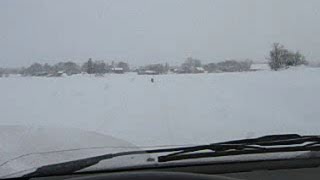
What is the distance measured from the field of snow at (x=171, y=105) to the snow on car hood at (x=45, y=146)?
35 millimetres

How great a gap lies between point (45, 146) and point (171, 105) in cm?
68

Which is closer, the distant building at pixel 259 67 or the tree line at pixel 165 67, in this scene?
the tree line at pixel 165 67

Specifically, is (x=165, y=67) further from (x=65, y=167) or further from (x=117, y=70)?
(x=65, y=167)

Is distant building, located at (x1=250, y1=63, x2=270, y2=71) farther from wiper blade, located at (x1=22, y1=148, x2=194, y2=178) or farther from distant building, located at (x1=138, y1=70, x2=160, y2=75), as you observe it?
wiper blade, located at (x1=22, y1=148, x2=194, y2=178)

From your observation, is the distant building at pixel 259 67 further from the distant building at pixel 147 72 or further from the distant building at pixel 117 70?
the distant building at pixel 117 70

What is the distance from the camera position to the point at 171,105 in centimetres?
303

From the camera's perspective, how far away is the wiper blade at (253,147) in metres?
2.85

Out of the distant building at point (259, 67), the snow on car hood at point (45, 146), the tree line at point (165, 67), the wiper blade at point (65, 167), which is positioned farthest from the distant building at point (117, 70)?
the distant building at point (259, 67)

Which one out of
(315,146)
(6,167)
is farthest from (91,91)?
(315,146)

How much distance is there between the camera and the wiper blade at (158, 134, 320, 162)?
2.85 meters

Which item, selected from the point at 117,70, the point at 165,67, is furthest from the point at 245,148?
the point at 117,70

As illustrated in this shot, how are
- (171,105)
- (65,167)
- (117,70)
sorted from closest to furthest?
→ (65,167) → (117,70) → (171,105)

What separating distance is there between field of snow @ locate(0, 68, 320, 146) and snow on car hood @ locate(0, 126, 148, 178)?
1.4 inches

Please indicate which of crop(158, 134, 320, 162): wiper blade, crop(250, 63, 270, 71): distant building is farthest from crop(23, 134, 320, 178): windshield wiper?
crop(250, 63, 270, 71): distant building
